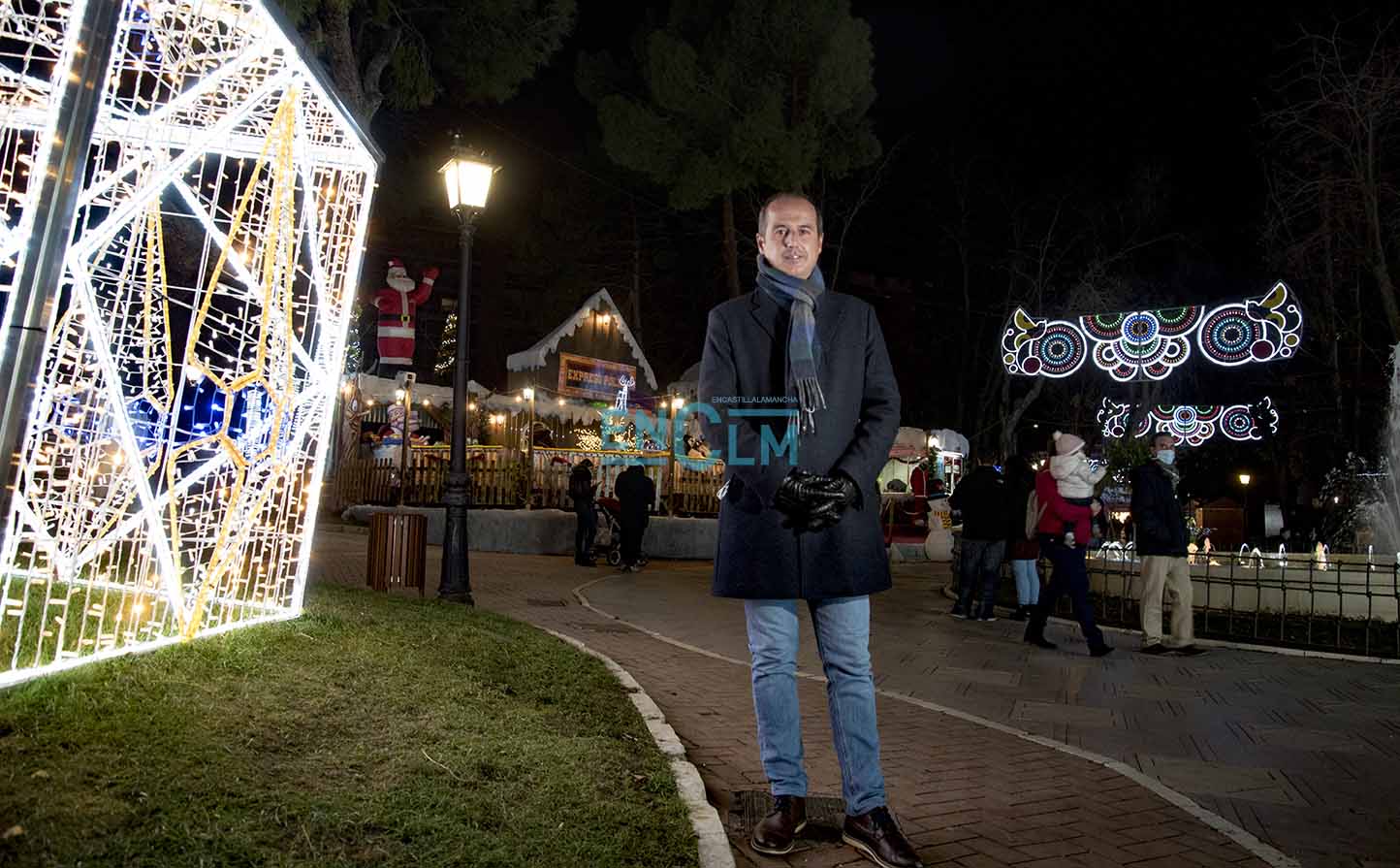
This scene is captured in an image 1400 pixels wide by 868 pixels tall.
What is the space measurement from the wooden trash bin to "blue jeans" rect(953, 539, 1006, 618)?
569 cm

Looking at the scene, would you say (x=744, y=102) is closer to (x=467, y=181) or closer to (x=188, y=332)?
(x=467, y=181)

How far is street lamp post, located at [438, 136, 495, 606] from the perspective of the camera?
8953 mm

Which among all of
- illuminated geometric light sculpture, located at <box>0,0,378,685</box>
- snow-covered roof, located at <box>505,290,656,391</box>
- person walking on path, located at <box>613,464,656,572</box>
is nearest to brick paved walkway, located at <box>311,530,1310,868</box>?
illuminated geometric light sculpture, located at <box>0,0,378,685</box>

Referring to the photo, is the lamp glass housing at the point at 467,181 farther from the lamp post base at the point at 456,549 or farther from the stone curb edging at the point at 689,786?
the stone curb edging at the point at 689,786

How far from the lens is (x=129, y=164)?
3912 millimetres

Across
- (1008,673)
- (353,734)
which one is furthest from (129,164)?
(1008,673)

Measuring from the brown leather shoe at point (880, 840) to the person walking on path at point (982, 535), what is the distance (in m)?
7.54

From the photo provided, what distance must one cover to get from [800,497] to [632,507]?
12475 mm

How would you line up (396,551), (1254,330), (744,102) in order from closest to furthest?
1. (396,551)
2. (1254,330)
3. (744,102)

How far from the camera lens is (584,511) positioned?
52.1ft

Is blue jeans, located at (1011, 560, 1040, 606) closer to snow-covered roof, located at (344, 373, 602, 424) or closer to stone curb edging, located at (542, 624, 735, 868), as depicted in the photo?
stone curb edging, located at (542, 624, 735, 868)

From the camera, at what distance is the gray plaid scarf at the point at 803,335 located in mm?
3127

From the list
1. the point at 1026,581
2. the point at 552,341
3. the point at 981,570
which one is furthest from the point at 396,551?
the point at 552,341

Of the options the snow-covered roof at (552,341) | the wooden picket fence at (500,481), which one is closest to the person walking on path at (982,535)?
the wooden picket fence at (500,481)
